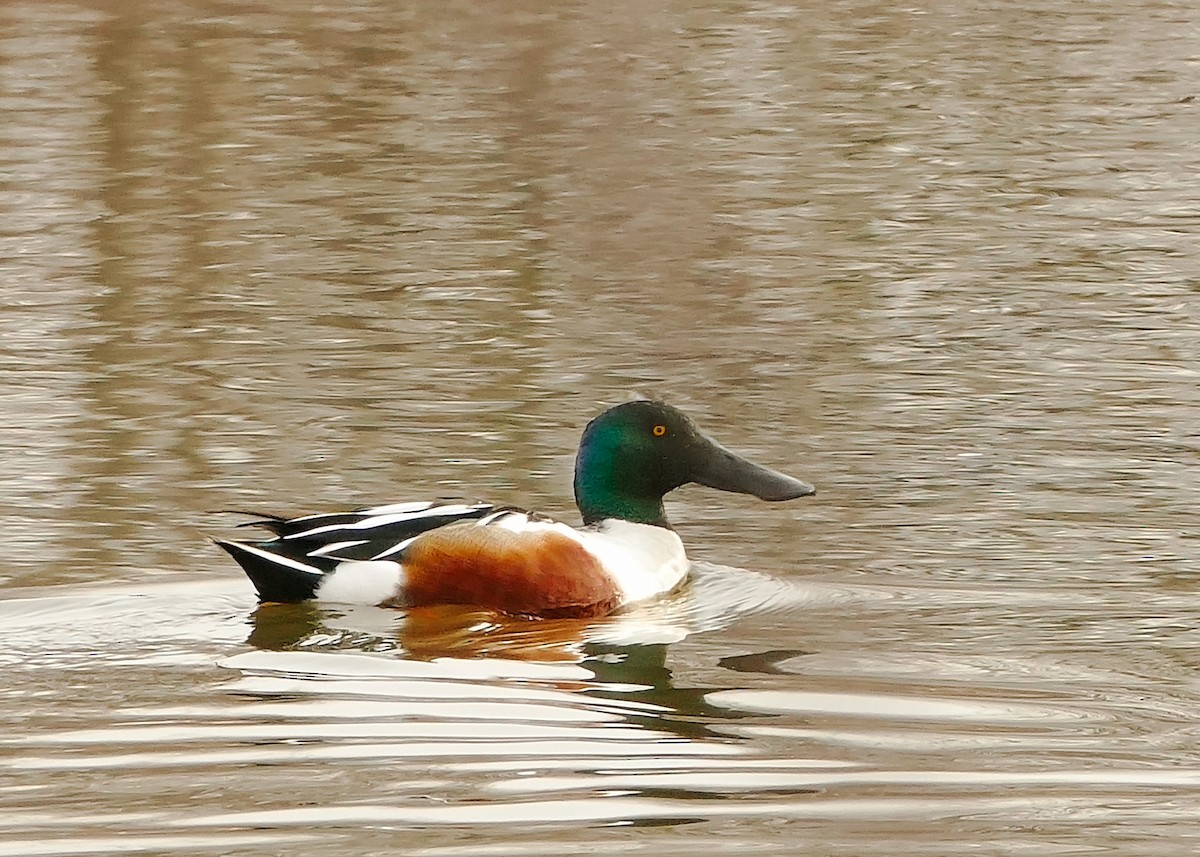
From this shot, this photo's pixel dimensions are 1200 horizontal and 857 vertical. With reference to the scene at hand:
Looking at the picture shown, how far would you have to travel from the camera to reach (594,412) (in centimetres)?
1020

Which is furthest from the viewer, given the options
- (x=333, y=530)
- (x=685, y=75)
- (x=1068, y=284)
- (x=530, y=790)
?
(x=685, y=75)

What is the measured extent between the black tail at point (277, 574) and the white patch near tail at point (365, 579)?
45 mm

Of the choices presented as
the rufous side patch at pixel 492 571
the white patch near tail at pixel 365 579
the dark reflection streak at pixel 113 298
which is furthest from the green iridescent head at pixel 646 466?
the dark reflection streak at pixel 113 298

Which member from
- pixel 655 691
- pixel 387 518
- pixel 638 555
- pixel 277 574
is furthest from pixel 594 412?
pixel 655 691

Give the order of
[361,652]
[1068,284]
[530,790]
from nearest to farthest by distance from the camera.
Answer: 1. [530,790]
2. [361,652]
3. [1068,284]

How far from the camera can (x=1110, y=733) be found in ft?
19.4

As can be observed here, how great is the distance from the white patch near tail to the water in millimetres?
96

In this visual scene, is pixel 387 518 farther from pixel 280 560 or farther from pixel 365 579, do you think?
pixel 280 560

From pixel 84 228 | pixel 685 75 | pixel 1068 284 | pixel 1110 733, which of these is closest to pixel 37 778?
pixel 1110 733

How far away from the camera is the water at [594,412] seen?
17.8ft

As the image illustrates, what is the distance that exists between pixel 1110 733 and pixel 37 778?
2629 millimetres

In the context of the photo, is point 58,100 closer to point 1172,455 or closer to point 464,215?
point 464,215

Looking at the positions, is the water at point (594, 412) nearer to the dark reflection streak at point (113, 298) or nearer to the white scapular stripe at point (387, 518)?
the dark reflection streak at point (113, 298)

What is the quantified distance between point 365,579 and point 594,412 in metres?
2.82
